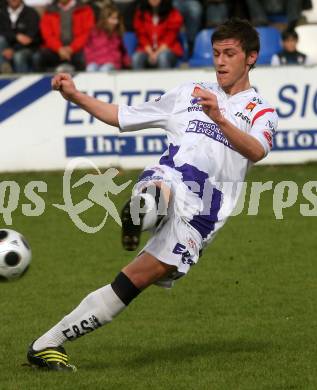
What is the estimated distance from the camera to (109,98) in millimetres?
14758

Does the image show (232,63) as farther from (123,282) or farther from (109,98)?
(109,98)

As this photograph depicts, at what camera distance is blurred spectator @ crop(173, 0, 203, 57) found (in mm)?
17906

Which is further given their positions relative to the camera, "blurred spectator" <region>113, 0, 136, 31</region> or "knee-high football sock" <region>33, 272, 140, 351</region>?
"blurred spectator" <region>113, 0, 136, 31</region>

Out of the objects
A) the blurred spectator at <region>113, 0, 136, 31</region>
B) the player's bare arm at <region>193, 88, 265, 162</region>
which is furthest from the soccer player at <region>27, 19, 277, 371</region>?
the blurred spectator at <region>113, 0, 136, 31</region>

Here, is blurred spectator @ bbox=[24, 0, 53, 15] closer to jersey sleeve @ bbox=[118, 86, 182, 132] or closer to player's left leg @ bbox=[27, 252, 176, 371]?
jersey sleeve @ bbox=[118, 86, 182, 132]

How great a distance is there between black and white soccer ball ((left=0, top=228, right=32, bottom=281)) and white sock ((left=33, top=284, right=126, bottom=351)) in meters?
0.40

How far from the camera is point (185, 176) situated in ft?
21.3

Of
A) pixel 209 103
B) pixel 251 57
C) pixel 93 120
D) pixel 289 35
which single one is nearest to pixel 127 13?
pixel 289 35

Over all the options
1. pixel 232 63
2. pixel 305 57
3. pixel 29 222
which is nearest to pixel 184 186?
pixel 232 63

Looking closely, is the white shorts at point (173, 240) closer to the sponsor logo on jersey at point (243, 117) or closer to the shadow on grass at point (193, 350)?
the sponsor logo on jersey at point (243, 117)

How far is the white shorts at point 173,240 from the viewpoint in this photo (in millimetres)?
6375

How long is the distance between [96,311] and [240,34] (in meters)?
1.77

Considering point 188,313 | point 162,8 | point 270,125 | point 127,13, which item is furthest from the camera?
point 127,13

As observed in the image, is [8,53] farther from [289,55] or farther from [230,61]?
[230,61]
